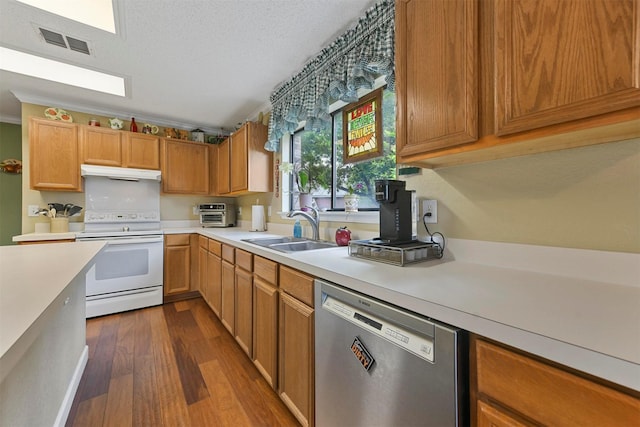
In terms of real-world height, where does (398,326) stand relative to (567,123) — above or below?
below

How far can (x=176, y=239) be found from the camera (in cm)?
323

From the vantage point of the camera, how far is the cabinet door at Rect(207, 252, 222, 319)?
2.49m

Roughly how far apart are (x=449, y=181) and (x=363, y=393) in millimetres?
995

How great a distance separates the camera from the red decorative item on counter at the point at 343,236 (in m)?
1.80

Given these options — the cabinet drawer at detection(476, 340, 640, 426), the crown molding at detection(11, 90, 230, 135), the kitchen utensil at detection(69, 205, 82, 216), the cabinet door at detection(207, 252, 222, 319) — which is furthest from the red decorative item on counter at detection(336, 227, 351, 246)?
the kitchen utensil at detection(69, 205, 82, 216)

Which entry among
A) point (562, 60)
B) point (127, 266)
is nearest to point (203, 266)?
point (127, 266)

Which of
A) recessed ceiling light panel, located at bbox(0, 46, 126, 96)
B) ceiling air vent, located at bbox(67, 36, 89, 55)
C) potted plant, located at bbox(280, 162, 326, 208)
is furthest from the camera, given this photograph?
potted plant, located at bbox(280, 162, 326, 208)

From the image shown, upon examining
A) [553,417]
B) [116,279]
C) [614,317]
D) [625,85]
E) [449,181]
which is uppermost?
[625,85]

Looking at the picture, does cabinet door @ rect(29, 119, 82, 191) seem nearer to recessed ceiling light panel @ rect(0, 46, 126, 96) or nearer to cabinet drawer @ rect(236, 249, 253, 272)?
recessed ceiling light panel @ rect(0, 46, 126, 96)

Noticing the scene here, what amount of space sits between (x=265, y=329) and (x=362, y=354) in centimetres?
86

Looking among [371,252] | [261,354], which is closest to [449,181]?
[371,252]

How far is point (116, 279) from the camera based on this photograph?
2.83 meters

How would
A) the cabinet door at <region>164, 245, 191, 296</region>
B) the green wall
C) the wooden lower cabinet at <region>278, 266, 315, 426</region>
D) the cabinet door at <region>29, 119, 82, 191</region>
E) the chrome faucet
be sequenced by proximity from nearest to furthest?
the wooden lower cabinet at <region>278, 266, 315, 426</region> → the chrome faucet → the cabinet door at <region>29, 119, 82, 191</region> → the cabinet door at <region>164, 245, 191, 296</region> → the green wall

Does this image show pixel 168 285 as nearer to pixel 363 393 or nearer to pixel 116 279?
pixel 116 279
